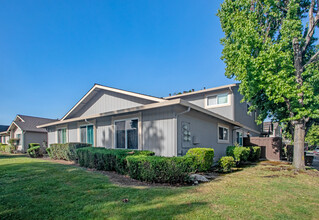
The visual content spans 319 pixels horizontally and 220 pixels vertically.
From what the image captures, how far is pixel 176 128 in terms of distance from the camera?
316 inches

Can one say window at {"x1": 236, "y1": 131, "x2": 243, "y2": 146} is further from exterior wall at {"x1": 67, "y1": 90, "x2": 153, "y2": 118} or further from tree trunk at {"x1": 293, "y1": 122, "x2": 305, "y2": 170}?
exterior wall at {"x1": 67, "y1": 90, "x2": 153, "y2": 118}

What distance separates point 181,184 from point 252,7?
11320mm

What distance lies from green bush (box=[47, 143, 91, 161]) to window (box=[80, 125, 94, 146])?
2.77 ft

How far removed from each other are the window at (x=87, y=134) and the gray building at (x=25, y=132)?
10.3m

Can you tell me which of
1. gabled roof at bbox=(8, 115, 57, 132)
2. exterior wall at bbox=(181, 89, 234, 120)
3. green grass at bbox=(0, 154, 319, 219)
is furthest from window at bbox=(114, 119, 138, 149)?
gabled roof at bbox=(8, 115, 57, 132)

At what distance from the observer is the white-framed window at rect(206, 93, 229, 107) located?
14.3 m

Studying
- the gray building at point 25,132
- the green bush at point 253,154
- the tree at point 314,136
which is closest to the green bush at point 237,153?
the green bush at point 253,154

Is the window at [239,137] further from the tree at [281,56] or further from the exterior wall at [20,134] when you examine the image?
the exterior wall at [20,134]

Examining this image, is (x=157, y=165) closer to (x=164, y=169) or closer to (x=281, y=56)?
(x=164, y=169)

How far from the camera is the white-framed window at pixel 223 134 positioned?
12734 mm

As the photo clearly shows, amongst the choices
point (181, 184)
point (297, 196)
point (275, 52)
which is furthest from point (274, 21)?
point (181, 184)

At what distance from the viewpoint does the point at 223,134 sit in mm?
13352

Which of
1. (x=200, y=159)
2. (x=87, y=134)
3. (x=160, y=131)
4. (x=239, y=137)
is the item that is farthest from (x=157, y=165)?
(x=239, y=137)

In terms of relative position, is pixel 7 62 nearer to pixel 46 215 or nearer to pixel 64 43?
pixel 64 43
